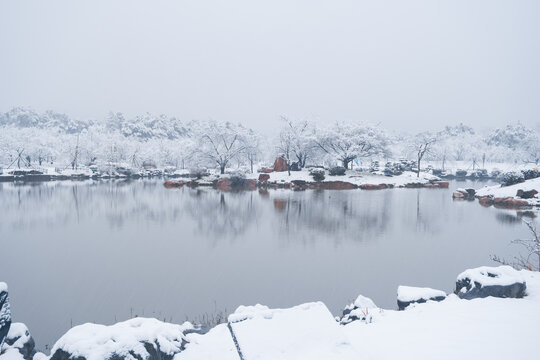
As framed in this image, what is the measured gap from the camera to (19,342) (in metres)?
4.70

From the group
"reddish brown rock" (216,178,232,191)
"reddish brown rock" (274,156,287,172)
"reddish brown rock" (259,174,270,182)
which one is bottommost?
"reddish brown rock" (216,178,232,191)

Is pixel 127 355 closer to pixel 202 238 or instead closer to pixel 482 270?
pixel 482 270

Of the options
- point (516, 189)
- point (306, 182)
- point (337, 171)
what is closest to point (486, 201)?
point (516, 189)

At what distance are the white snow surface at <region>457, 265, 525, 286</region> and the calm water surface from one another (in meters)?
2.00

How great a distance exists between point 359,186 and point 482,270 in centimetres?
3027

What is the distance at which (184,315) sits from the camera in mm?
6984

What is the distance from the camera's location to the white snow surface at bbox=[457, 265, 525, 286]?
550 cm

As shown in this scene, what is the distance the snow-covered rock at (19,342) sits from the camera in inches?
180

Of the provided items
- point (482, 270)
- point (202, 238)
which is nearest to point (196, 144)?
point (202, 238)

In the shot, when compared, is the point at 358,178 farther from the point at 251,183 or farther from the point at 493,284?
the point at 493,284

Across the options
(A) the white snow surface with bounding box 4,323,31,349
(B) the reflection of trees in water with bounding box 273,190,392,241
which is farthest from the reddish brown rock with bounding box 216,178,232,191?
(A) the white snow surface with bounding box 4,323,31,349

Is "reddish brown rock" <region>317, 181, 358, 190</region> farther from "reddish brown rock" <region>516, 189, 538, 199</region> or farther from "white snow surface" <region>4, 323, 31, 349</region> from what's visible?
"white snow surface" <region>4, 323, 31, 349</region>

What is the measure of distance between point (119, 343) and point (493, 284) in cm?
586

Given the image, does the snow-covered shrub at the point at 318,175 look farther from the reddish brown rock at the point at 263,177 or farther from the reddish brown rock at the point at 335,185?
the reddish brown rock at the point at 263,177
